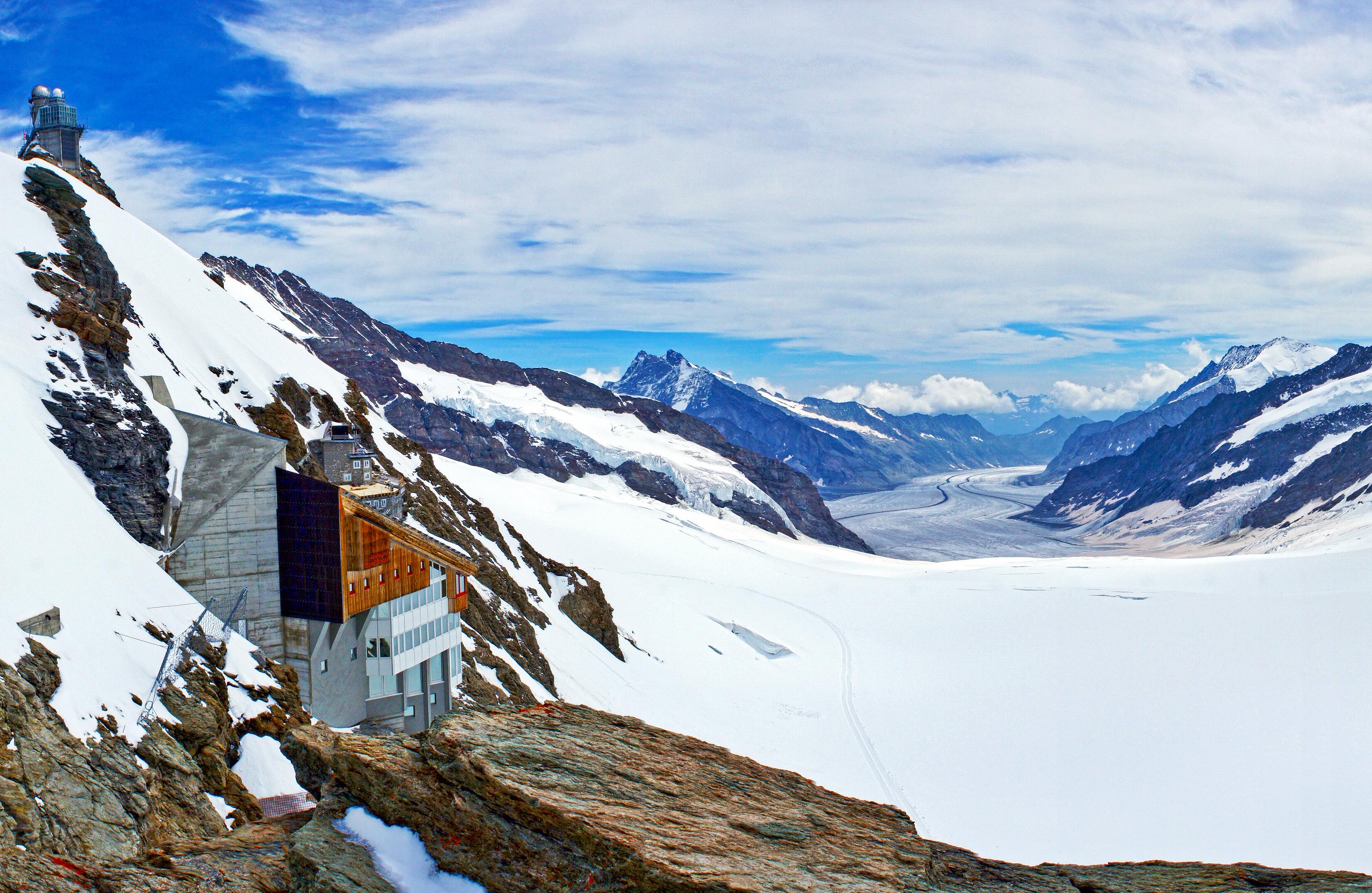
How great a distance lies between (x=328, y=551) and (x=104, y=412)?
6845 millimetres

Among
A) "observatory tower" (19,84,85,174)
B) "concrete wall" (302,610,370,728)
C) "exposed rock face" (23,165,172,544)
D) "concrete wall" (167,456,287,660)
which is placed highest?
"observatory tower" (19,84,85,174)

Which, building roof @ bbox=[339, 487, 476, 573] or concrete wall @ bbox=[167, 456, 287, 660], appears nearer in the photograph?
concrete wall @ bbox=[167, 456, 287, 660]

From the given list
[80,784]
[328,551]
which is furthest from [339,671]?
[80,784]

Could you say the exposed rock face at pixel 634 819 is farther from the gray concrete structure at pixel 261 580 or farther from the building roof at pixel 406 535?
the gray concrete structure at pixel 261 580

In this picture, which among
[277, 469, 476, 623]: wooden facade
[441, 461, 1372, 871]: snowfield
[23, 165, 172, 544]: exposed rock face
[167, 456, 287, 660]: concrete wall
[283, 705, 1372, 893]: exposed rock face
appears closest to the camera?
[283, 705, 1372, 893]: exposed rock face

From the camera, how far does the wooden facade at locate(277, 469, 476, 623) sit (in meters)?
22.9

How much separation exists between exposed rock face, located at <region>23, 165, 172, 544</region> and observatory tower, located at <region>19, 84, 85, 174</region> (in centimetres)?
2803

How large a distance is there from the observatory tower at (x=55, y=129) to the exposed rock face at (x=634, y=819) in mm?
55037

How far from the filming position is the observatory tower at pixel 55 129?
4981cm

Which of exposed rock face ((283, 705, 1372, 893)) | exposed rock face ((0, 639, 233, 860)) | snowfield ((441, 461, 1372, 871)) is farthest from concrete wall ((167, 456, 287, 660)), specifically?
snowfield ((441, 461, 1372, 871))

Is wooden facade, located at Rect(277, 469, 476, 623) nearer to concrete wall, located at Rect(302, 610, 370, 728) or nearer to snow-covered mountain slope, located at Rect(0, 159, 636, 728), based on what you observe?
concrete wall, located at Rect(302, 610, 370, 728)

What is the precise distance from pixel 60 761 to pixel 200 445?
13.6 m

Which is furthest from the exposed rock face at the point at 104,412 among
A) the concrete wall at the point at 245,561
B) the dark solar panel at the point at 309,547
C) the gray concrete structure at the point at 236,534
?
the dark solar panel at the point at 309,547

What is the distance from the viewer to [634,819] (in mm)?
8492
